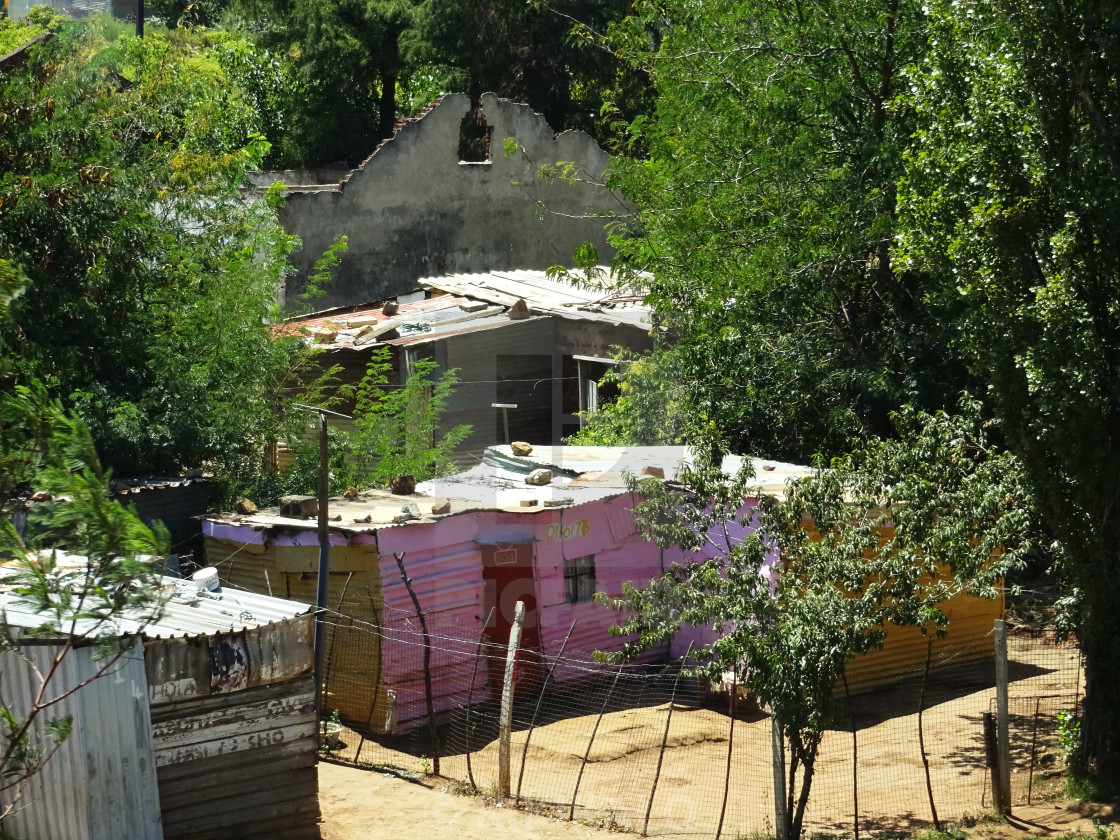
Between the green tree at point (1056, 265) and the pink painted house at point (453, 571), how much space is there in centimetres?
319

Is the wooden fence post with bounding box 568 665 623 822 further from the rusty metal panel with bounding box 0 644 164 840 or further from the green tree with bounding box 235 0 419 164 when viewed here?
the green tree with bounding box 235 0 419 164

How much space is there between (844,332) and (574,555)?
16.2 feet

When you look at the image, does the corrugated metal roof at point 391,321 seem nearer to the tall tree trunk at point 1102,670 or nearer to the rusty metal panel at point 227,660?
the rusty metal panel at point 227,660

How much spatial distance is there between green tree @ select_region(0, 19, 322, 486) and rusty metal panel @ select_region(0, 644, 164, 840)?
5458 mm

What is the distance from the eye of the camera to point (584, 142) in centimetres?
2508

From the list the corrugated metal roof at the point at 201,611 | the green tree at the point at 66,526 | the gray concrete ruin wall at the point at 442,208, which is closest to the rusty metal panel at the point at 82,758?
the corrugated metal roof at the point at 201,611

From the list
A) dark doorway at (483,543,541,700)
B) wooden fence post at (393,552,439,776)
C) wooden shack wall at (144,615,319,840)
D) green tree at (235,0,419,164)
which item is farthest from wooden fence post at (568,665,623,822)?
green tree at (235,0,419,164)

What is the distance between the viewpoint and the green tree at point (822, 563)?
27.5 feet

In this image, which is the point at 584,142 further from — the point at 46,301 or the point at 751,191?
the point at 46,301

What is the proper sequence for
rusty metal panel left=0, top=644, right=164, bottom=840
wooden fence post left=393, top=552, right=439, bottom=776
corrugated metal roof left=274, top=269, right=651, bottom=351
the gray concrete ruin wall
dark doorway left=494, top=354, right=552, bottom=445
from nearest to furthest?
rusty metal panel left=0, top=644, right=164, bottom=840 < wooden fence post left=393, top=552, right=439, bottom=776 < corrugated metal roof left=274, top=269, right=651, bottom=351 < dark doorway left=494, top=354, right=552, bottom=445 < the gray concrete ruin wall

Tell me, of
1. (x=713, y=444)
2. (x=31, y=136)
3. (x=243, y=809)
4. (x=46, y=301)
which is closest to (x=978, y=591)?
(x=713, y=444)

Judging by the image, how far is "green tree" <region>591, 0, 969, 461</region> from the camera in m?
14.6

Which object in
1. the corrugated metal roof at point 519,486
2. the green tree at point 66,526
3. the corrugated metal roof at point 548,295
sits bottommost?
the corrugated metal roof at point 519,486

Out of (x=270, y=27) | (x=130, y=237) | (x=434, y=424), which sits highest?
(x=270, y=27)
